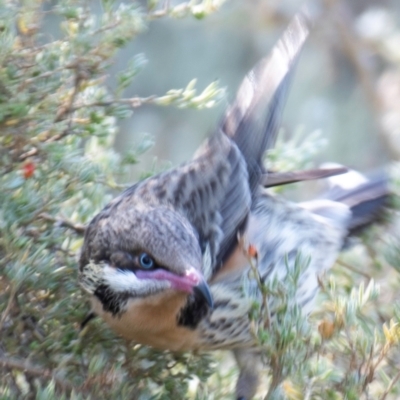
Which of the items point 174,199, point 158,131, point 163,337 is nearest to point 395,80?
point 158,131

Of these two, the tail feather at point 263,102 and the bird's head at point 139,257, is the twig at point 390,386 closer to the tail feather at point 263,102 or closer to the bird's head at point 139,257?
the bird's head at point 139,257

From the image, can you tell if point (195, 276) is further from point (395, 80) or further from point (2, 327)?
point (395, 80)

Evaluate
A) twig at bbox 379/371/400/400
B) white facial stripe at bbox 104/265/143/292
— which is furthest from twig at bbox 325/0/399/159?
twig at bbox 379/371/400/400

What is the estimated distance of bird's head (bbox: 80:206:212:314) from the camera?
287 cm

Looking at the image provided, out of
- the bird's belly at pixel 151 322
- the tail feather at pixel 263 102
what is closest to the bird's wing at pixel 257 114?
the tail feather at pixel 263 102

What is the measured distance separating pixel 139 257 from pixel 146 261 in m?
0.03

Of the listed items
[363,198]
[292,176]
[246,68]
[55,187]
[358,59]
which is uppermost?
[55,187]

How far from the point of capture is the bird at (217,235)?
9.73 ft

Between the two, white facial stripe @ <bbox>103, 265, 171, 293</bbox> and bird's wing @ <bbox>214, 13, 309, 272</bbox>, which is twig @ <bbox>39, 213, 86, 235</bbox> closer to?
white facial stripe @ <bbox>103, 265, 171, 293</bbox>

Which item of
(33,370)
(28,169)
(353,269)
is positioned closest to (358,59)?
(353,269)

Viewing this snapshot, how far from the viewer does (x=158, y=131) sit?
6.85 meters

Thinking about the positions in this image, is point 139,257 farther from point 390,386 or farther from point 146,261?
point 390,386

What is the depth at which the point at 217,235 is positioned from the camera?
338 centimetres

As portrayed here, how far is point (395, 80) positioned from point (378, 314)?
8.62 feet
